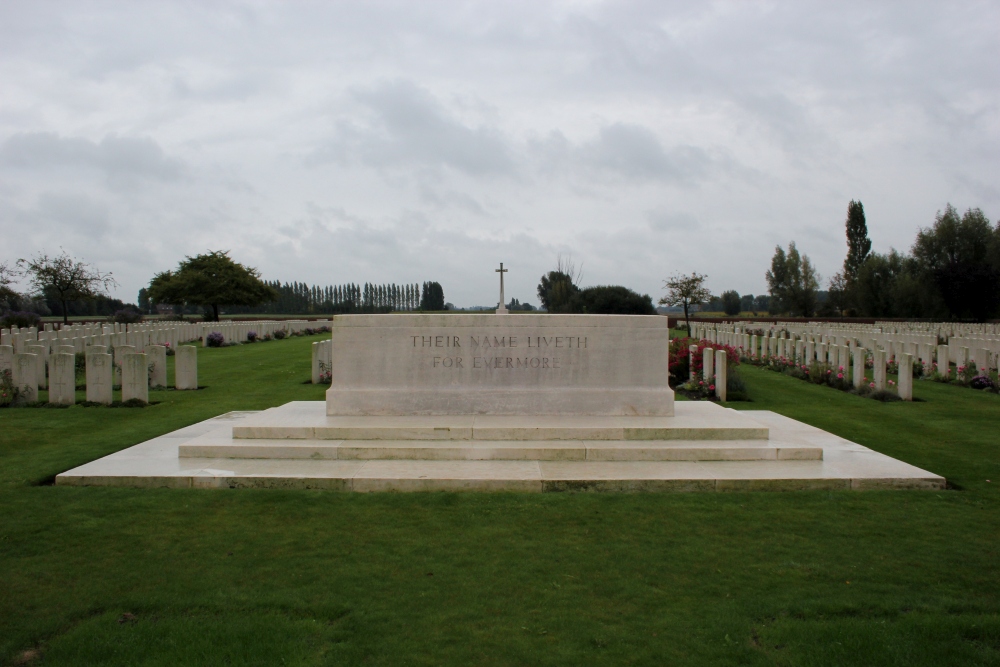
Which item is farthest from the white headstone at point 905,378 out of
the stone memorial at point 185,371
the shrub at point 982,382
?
the stone memorial at point 185,371

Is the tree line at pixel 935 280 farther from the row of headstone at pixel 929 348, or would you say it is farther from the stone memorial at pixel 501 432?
the stone memorial at pixel 501 432

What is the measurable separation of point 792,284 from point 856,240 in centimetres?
674

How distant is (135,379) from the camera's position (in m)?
9.98

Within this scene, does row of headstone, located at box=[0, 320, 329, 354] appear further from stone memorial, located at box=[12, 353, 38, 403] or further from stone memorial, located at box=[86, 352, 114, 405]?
stone memorial, located at box=[86, 352, 114, 405]

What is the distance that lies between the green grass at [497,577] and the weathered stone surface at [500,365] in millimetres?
2108

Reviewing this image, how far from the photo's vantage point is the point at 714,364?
12102 millimetres

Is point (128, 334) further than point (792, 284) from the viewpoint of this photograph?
No

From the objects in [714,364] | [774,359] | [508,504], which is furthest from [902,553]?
[774,359]

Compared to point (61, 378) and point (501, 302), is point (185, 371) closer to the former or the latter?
point (61, 378)

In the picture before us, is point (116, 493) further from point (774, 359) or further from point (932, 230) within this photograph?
point (932, 230)

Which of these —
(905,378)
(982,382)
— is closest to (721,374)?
(905,378)

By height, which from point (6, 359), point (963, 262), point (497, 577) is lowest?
point (497, 577)

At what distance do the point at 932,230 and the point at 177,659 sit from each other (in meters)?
48.9

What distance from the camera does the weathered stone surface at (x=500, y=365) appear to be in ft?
24.0
